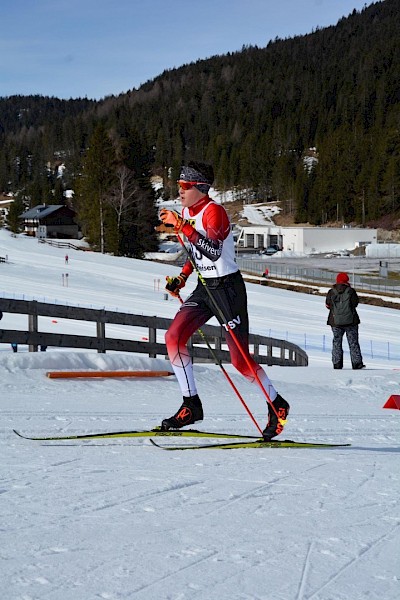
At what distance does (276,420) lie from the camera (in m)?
5.55

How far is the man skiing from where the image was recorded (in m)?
5.51

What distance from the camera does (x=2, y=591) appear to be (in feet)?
8.06

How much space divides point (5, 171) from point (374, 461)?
7260 inches

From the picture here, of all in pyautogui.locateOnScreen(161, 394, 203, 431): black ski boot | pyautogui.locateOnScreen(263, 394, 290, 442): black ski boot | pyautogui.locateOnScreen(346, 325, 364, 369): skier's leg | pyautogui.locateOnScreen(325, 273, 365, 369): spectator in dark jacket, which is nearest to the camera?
pyautogui.locateOnScreen(263, 394, 290, 442): black ski boot

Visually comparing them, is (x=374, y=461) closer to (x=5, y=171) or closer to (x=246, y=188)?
(x=246, y=188)

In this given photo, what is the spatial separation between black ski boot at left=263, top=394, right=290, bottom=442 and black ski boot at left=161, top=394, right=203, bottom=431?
60cm

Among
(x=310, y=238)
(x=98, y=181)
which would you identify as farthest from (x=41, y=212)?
(x=98, y=181)

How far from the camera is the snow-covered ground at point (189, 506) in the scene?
2.63 metres

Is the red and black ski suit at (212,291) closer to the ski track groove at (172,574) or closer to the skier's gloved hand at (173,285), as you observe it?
the skier's gloved hand at (173,285)

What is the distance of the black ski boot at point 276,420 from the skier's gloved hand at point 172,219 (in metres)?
1.60

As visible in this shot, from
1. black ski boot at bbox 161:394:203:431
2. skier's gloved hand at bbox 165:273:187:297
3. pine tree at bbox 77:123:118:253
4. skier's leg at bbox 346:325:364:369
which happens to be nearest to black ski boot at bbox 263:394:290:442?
black ski boot at bbox 161:394:203:431

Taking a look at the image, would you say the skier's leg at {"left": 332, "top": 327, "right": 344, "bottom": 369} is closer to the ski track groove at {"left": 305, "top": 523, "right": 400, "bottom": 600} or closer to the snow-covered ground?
the snow-covered ground

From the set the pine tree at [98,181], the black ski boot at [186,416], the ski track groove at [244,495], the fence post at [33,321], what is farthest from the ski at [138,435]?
the pine tree at [98,181]

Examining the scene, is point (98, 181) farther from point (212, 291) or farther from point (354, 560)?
point (354, 560)
